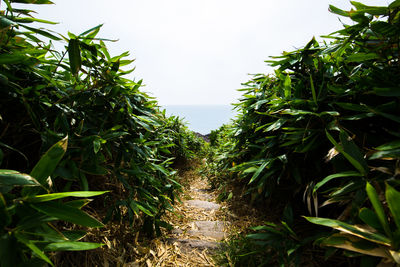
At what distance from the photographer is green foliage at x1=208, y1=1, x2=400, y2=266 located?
0.66 meters

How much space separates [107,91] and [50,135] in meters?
0.37

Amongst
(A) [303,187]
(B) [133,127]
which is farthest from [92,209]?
(A) [303,187]

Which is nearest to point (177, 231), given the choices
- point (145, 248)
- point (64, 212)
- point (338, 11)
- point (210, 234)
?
point (210, 234)

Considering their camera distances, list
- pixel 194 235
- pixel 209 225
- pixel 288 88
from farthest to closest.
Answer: pixel 209 225 → pixel 194 235 → pixel 288 88

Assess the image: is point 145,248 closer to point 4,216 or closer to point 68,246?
point 68,246

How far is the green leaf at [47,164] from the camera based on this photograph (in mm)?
478

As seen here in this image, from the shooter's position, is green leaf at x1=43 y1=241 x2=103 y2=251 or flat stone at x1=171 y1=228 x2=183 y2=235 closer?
green leaf at x1=43 y1=241 x2=103 y2=251

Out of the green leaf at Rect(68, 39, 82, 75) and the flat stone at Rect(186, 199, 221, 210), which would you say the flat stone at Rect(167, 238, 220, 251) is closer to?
the flat stone at Rect(186, 199, 221, 210)

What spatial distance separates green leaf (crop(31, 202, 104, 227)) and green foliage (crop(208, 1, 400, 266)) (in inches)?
30.2

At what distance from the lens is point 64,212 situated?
45cm

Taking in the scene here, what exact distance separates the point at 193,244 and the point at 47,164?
117 centimetres

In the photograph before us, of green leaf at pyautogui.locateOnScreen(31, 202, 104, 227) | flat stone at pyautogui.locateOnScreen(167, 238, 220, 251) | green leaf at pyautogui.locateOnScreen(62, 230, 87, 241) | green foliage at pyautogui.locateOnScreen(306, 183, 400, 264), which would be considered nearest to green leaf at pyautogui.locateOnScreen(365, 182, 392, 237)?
green foliage at pyautogui.locateOnScreen(306, 183, 400, 264)

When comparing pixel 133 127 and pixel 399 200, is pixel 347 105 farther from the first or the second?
pixel 133 127

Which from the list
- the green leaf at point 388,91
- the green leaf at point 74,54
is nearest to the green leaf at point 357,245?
the green leaf at point 388,91
